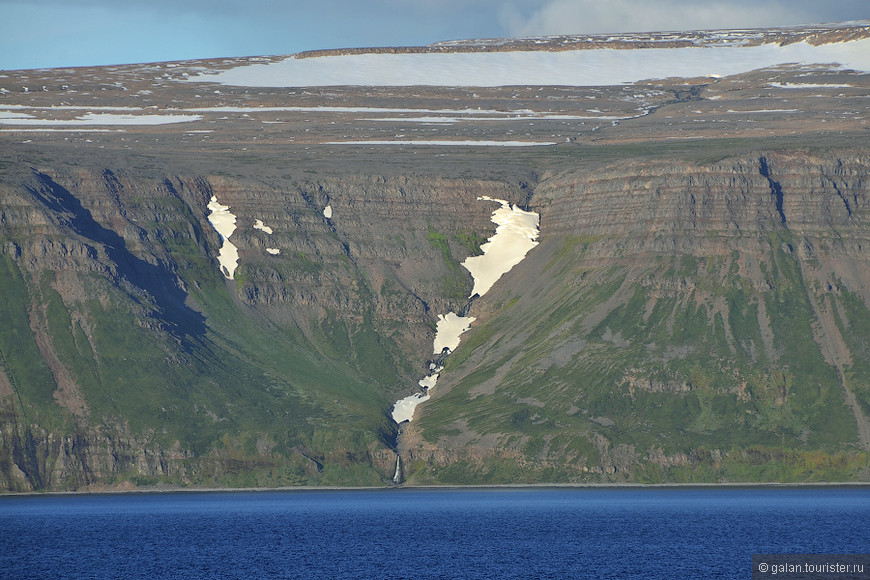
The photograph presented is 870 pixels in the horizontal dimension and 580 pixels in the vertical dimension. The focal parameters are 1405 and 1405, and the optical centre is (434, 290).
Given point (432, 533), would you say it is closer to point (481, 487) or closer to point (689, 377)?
point (481, 487)

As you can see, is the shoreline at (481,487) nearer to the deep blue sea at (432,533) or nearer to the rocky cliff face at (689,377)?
the rocky cliff face at (689,377)

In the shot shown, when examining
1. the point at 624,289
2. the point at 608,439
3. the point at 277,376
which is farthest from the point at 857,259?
the point at 277,376

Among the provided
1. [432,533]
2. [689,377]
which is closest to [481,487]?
[689,377]

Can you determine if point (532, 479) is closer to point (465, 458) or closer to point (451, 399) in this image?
point (465, 458)

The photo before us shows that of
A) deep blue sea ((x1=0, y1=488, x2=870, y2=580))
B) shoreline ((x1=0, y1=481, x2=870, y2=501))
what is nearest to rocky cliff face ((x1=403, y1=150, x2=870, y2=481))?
shoreline ((x1=0, y1=481, x2=870, y2=501))

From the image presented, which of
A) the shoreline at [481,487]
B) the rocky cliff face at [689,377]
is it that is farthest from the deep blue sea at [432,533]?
the rocky cliff face at [689,377]

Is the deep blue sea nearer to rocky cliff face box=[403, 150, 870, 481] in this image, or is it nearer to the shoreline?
the shoreline

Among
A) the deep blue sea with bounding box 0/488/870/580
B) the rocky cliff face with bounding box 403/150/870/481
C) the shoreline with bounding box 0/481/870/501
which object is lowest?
the deep blue sea with bounding box 0/488/870/580

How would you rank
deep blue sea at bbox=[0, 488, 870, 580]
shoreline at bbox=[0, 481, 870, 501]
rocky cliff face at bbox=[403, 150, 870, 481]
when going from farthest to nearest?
rocky cliff face at bbox=[403, 150, 870, 481]
shoreline at bbox=[0, 481, 870, 501]
deep blue sea at bbox=[0, 488, 870, 580]
